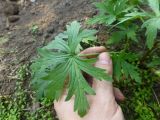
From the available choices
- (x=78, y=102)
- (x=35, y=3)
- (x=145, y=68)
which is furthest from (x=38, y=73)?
(x=35, y=3)

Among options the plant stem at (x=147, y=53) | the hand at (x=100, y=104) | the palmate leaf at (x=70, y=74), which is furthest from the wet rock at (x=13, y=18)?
the plant stem at (x=147, y=53)

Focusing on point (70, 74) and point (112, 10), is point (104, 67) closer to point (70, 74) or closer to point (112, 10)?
point (70, 74)

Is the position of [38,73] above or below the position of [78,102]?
above

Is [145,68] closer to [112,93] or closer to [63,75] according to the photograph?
[112,93]

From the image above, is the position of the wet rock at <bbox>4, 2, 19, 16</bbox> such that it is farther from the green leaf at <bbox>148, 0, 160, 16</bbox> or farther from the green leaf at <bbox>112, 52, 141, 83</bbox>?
the green leaf at <bbox>148, 0, 160, 16</bbox>

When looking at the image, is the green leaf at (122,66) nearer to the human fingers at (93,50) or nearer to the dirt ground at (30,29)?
the human fingers at (93,50)

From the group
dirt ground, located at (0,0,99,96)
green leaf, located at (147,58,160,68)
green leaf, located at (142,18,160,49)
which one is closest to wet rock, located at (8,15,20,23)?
dirt ground, located at (0,0,99,96)
